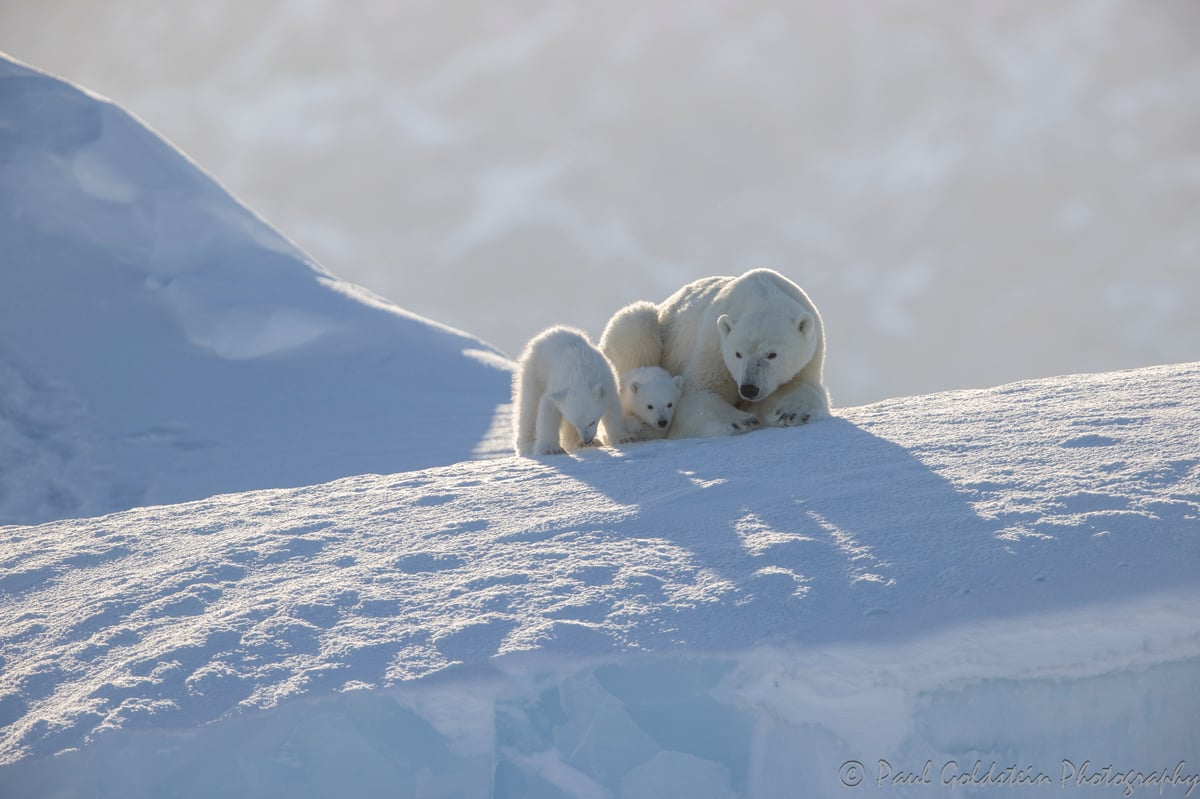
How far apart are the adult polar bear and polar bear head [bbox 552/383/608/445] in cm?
47

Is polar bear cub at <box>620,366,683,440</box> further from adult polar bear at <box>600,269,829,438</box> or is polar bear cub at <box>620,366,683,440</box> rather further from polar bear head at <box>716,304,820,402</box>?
polar bear head at <box>716,304,820,402</box>

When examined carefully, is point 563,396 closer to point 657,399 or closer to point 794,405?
point 657,399

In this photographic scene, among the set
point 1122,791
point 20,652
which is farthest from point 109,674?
point 1122,791

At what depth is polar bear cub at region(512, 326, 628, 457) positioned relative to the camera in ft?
19.6

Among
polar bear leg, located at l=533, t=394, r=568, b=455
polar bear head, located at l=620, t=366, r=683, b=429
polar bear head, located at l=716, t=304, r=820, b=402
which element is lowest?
polar bear leg, located at l=533, t=394, r=568, b=455

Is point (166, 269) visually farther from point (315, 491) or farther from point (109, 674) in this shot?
point (109, 674)

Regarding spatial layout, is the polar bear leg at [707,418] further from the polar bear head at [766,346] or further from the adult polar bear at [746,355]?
the polar bear head at [766,346]

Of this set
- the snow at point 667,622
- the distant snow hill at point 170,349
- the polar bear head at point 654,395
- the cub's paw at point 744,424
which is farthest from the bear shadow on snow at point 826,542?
the distant snow hill at point 170,349

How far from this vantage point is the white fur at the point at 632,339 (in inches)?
271

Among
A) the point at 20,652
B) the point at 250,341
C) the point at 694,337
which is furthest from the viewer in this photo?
the point at 250,341

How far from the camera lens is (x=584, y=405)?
19.6 feet

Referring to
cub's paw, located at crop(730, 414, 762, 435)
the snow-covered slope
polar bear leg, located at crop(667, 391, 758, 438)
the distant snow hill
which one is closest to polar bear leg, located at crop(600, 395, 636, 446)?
polar bear leg, located at crop(667, 391, 758, 438)

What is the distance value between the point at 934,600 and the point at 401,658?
1.58 meters

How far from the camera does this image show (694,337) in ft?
21.6
